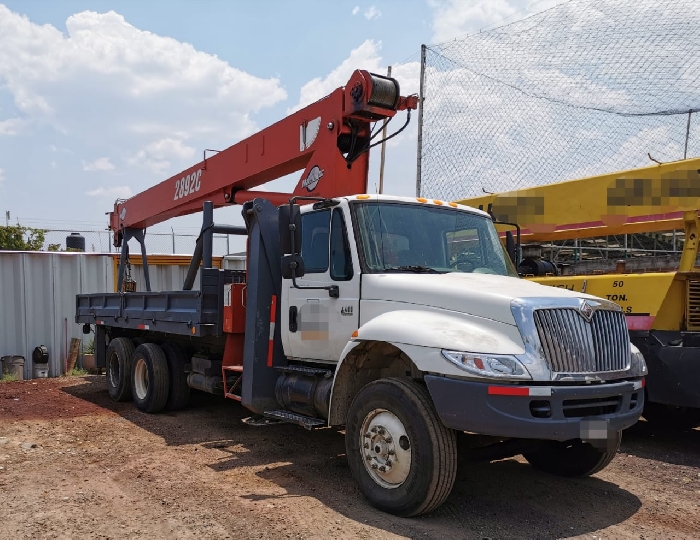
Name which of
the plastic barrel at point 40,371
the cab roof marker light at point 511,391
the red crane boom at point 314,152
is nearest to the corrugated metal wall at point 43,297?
the plastic barrel at point 40,371

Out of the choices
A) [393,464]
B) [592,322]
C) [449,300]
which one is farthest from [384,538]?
[592,322]

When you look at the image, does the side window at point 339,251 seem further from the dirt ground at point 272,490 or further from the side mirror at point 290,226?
the dirt ground at point 272,490

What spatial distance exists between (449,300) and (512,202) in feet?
14.3

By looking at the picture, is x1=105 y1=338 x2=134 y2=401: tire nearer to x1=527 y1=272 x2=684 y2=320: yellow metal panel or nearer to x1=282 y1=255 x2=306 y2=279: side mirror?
x1=282 y1=255 x2=306 y2=279: side mirror

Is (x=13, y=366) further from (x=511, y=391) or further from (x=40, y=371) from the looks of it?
(x=511, y=391)

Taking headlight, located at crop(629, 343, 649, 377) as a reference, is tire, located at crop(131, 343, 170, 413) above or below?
below

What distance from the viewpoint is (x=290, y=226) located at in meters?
5.75

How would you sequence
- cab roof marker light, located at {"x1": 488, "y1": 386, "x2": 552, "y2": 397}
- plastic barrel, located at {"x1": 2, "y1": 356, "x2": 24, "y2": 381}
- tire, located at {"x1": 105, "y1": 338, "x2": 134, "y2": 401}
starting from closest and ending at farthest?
cab roof marker light, located at {"x1": 488, "y1": 386, "x2": 552, "y2": 397} < tire, located at {"x1": 105, "y1": 338, "x2": 134, "y2": 401} < plastic barrel, located at {"x1": 2, "y1": 356, "x2": 24, "y2": 381}

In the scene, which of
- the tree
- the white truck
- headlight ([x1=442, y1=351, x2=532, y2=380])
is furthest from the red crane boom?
the tree

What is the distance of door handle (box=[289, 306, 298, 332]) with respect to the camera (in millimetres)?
6426

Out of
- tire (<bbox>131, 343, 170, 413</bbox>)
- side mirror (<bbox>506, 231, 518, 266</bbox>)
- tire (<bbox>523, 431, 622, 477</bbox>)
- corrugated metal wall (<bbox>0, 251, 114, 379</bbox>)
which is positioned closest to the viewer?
tire (<bbox>523, 431, 622, 477</bbox>)

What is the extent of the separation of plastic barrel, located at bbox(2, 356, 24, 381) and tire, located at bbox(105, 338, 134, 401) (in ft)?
13.0

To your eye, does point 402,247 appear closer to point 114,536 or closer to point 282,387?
point 282,387

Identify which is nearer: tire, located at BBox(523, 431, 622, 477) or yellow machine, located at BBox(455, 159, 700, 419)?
tire, located at BBox(523, 431, 622, 477)
